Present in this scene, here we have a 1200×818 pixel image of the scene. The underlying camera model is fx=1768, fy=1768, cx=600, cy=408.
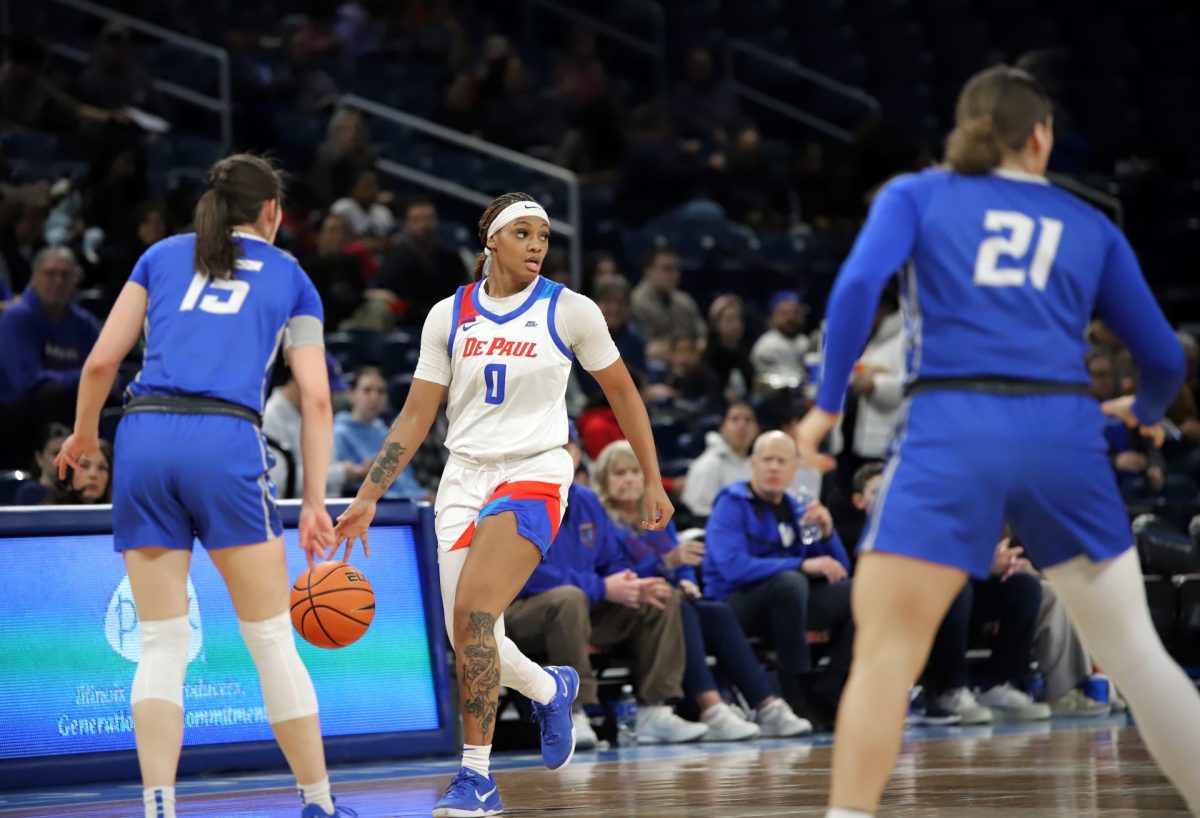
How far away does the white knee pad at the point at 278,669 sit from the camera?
5074mm

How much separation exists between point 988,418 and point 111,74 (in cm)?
1221

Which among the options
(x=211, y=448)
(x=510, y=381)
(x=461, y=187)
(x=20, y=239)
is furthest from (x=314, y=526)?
(x=461, y=187)

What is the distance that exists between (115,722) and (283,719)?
330 cm

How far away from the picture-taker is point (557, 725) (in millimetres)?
6754

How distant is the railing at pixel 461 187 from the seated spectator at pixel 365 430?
4487mm

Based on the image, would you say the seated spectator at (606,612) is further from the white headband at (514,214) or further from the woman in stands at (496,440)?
the white headband at (514,214)

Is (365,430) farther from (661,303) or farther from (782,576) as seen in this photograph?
(661,303)

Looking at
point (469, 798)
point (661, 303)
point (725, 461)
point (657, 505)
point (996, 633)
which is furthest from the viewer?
point (661, 303)

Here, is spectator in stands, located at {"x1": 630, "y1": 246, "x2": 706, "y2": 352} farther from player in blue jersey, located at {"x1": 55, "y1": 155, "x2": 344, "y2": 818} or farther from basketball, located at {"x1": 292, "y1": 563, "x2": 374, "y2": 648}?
player in blue jersey, located at {"x1": 55, "y1": 155, "x2": 344, "y2": 818}

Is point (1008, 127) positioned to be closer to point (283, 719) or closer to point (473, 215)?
point (283, 719)

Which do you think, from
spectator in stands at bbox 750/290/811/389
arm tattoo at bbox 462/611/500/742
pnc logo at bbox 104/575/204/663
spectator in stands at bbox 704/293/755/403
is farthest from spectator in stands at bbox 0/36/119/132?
arm tattoo at bbox 462/611/500/742

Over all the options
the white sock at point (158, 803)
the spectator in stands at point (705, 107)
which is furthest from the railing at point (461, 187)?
the white sock at point (158, 803)

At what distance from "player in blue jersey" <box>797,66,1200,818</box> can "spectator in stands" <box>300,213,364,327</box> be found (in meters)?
9.37

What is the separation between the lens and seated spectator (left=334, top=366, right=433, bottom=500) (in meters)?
10.9
